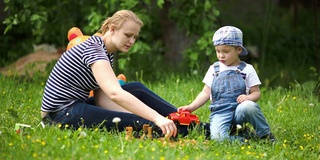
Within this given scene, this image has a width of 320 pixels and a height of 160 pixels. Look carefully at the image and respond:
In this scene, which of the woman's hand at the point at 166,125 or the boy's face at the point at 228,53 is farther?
the boy's face at the point at 228,53

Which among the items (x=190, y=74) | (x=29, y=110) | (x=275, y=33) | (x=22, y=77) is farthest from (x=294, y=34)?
(x=29, y=110)

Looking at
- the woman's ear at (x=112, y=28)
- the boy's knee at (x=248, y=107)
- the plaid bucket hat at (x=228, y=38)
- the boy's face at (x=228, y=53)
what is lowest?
the boy's knee at (x=248, y=107)

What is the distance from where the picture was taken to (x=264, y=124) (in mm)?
4988

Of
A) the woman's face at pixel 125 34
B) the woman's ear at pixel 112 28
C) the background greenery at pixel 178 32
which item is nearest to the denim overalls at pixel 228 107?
the woman's face at pixel 125 34

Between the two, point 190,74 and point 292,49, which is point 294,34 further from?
point 190,74

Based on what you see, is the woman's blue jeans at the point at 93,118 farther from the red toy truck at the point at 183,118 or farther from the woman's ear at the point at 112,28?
the woman's ear at the point at 112,28

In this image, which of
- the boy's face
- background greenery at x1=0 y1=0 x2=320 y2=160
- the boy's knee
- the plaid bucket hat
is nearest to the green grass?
background greenery at x1=0 y1=0 x2=320 y2=160

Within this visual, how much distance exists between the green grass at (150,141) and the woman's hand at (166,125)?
0.09m

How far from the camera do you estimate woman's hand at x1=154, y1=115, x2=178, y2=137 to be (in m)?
4.57

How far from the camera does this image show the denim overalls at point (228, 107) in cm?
493

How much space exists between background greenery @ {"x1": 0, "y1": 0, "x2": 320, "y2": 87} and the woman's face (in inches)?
81.3

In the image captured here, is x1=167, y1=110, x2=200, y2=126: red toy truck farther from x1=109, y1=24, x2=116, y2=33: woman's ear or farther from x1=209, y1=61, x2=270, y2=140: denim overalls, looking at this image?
x1=109, y1=24, x2=116, y2=33: woman's ear

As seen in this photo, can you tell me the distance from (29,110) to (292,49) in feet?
18.0

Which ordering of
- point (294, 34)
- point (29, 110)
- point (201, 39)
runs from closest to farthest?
point (29, 110), point (201, 39), point (294, 34)
